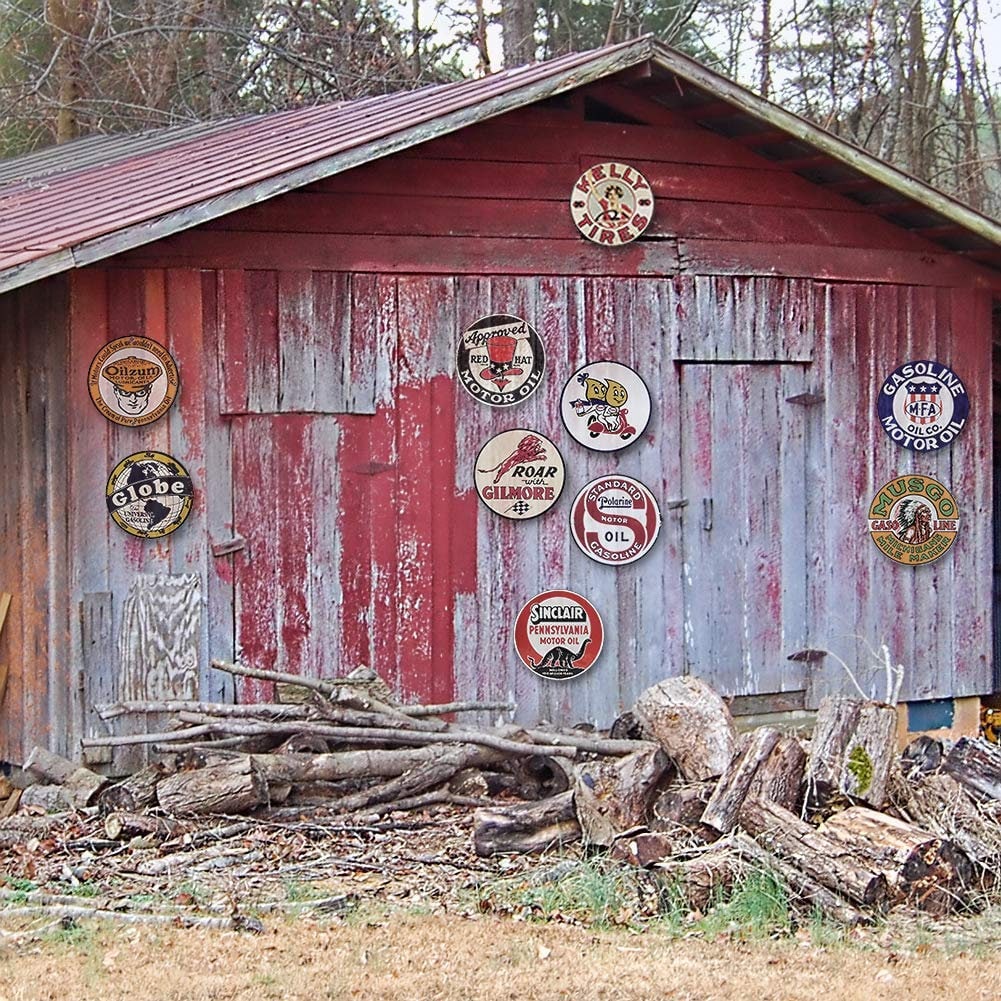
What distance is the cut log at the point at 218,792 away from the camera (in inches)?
295

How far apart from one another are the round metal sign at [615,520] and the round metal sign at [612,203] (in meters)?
1.44

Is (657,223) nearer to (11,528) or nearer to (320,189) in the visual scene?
(320,189)

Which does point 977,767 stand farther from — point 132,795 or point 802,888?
point 132,795

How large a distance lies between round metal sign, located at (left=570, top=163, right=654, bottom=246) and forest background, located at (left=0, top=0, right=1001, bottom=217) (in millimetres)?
9436

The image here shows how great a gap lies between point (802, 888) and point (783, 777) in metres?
0.64

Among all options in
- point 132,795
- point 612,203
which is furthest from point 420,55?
point 132,795

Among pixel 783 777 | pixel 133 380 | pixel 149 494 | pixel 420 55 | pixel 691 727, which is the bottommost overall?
pixel 783 777

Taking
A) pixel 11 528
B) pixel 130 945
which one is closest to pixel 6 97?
pixel 11 528

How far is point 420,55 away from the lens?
65.8 ft

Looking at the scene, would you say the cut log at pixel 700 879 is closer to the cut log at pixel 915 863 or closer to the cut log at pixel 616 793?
the cut log at pixel 915 863

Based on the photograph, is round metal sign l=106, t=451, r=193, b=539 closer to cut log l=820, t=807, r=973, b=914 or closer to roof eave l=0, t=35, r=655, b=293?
roof eave l=0, t=35, r=655, b=293

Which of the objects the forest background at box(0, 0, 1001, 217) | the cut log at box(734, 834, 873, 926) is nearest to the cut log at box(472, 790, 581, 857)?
the cut log at box(734, 834, 873, 926)

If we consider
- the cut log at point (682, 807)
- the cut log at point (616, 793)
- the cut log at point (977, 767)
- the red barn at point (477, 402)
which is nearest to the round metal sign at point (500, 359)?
the red barn at point (477, 402)

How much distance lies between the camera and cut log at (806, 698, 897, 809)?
664cm
